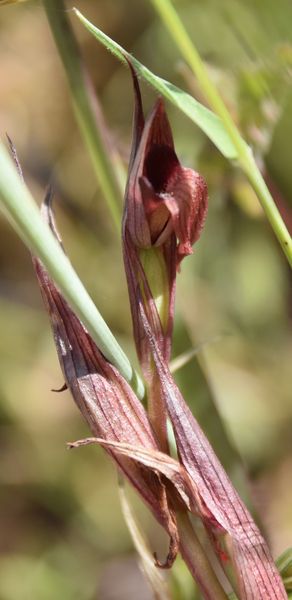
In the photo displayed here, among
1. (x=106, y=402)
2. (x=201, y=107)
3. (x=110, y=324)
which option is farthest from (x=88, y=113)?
(x=110, y=324)

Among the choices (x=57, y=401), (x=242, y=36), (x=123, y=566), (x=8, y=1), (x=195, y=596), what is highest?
(x=8, y=1)

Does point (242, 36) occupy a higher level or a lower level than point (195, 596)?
higher

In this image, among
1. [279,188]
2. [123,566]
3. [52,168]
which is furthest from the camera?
[52,168]

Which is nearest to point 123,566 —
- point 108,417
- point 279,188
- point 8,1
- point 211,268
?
point 211,268

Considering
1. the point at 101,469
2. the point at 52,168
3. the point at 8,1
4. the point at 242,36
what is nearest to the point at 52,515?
the point at 101,469

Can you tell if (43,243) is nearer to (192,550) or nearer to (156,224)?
(156,224)

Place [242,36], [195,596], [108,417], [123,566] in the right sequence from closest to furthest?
[108,417] < [195,596] < [242,36] < [123,566]

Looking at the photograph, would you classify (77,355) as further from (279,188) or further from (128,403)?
(279,188)

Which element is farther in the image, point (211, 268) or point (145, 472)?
point (211, 268)
